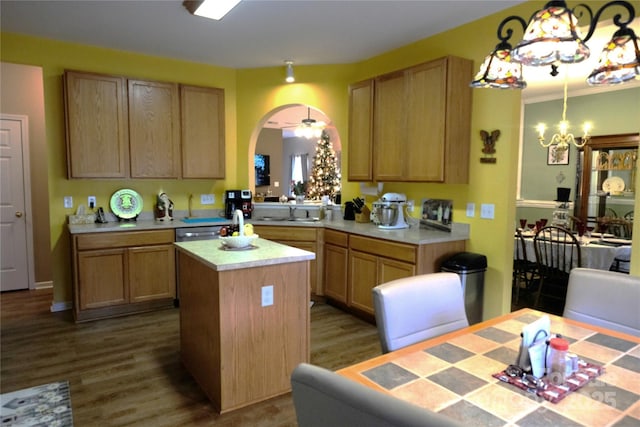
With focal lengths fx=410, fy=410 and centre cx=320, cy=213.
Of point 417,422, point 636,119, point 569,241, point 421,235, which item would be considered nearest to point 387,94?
point 421,235

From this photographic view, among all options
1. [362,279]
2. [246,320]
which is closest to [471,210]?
[362,279]

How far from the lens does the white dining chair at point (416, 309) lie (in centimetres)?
158

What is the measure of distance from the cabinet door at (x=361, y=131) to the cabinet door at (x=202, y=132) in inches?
59.2

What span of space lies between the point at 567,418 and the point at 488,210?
2.56 meters

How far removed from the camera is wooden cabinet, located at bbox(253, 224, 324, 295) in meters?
4.32

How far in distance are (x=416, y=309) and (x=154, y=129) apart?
11.8 ft

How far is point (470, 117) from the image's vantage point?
3447 mm

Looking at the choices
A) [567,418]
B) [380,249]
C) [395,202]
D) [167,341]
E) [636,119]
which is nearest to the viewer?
[567,418]

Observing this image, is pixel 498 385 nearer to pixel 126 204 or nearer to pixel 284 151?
pixel 126 204

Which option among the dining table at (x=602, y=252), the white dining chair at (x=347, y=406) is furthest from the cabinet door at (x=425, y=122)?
the white dining chair at (x=347, y=406)

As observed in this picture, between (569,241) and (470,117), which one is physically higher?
(470,117)

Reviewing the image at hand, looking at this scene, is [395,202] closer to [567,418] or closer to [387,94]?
[387,94]

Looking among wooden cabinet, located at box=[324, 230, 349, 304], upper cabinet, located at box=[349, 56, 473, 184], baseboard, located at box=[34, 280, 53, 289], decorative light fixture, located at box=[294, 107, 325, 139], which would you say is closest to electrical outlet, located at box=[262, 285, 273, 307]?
wooden cabinet, located at box=[324, 230, 349, 304]

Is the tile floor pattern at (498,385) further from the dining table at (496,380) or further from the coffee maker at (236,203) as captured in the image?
the coffee maker at (236,203)
